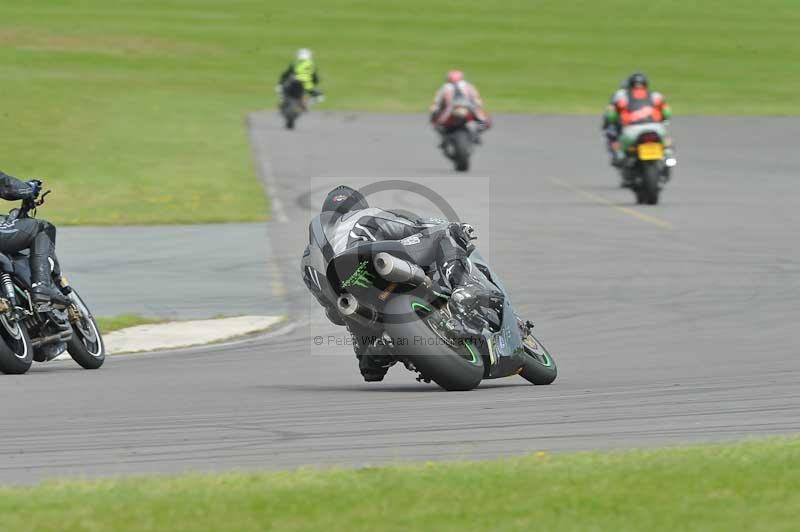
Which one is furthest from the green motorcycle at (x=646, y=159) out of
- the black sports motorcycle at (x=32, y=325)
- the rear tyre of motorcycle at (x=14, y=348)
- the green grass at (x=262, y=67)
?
the rear tyre of motorcycle at (x=14, y=348)

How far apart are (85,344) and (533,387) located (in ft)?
11.5

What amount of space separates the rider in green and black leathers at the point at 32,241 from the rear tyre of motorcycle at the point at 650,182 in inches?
586

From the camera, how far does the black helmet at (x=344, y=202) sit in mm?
9750

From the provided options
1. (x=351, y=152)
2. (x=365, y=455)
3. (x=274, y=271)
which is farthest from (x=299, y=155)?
(x=365, y=455)

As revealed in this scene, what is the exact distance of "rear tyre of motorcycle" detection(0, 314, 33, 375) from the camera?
11070 mm

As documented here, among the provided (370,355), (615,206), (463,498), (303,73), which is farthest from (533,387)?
Answer: (303,73)

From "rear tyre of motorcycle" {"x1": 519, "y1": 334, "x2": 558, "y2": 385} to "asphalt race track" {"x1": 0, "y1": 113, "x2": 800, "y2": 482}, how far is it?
0.13 metres

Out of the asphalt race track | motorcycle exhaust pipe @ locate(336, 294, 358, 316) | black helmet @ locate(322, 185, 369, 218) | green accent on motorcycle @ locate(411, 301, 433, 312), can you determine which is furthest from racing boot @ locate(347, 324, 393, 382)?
black helmet @ locate(322, 185, 369, 218)

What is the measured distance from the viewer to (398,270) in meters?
9.15

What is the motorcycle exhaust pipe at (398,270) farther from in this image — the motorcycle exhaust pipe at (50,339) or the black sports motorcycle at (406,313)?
the motorcycle exhaust pipe at (50,339)

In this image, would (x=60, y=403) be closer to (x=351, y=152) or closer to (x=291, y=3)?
(x=351, y=152)

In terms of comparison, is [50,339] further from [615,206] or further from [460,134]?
[460,134]

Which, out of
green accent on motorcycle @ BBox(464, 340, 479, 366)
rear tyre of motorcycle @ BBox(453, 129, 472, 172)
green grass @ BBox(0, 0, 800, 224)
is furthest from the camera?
green grass @ BBox(0, 0, 800, 224)

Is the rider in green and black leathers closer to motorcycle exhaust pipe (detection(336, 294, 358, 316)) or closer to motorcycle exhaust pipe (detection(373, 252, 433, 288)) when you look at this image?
motorcycle exhaust pipe (detection(336, 294, 358, 316))
